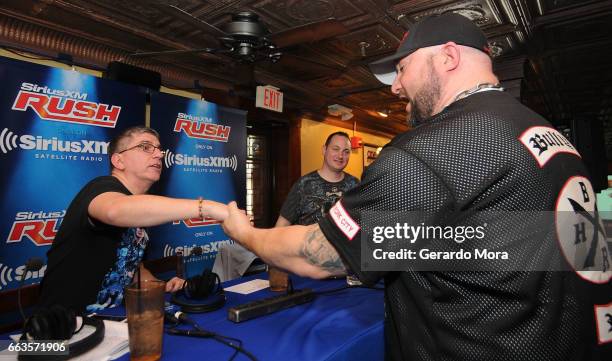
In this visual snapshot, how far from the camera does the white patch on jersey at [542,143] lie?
86cm

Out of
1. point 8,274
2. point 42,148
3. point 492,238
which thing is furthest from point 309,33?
point 8,274

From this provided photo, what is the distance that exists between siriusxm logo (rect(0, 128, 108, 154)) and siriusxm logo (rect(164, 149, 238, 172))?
721mm

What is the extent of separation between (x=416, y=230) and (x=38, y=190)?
3435 millimetres

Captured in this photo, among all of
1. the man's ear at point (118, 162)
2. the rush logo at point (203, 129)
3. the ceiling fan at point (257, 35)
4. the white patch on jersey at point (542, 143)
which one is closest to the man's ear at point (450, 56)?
the white patch on jersey at point (542, 143)

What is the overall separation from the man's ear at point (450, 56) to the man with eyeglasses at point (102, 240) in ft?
3.27

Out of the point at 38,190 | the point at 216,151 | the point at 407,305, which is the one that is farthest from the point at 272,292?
the point at 216,151

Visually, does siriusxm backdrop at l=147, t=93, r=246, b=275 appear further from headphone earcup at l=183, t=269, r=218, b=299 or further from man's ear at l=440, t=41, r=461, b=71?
man's ear at l=440, t=41, r=461, b=71

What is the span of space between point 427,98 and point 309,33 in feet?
6.34

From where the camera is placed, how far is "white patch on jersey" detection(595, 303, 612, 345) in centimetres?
88

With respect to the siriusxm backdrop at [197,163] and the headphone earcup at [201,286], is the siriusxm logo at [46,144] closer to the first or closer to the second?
the siriusxm backdrop at [197,163]

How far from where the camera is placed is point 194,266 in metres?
4.36

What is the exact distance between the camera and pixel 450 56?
113 cm

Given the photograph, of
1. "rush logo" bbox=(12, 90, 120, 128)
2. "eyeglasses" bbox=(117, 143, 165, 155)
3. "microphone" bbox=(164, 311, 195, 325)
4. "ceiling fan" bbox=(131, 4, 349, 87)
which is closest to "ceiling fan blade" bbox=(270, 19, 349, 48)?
"ceiling fan" bbox=(131, 4, 349, 87)

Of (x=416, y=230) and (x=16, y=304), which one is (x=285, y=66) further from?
(x=416, y=230)
